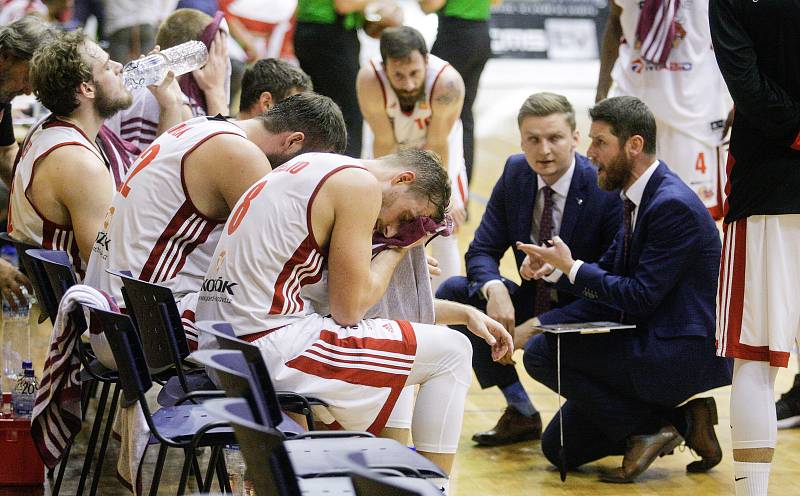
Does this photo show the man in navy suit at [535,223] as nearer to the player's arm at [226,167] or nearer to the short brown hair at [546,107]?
the short brown hair at [546,107]

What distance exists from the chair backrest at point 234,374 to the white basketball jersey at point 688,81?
368 centimetres

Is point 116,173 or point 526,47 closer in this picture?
point 116,173

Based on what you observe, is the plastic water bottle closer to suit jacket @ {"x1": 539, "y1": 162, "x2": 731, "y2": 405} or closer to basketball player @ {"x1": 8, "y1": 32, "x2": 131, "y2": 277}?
basketball player @ {"x1": 8, "y1": 32, "x2": 131, "y2": 277}

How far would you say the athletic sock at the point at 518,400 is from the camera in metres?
4.82

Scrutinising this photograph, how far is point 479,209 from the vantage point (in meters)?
9.91

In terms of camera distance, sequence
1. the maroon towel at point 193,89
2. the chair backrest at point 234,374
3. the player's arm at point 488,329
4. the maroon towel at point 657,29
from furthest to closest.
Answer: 1. the maroon towel at point 657,29
2. the maroon towel at point 193,89
3. the player's arm at point 488,329
4. the chair backrest at point 234,374

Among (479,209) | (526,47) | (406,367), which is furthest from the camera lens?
(526,47)

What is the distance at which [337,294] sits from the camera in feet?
11.0

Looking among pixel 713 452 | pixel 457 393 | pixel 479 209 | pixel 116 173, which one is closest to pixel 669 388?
pixel 713 452

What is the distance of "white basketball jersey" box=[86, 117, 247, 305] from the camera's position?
3.72m

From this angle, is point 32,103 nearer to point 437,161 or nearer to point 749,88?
point 437,161

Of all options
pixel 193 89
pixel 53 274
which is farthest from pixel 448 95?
pixel 53 274

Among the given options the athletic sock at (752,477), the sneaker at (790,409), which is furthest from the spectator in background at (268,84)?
the sneaker at (790,409)

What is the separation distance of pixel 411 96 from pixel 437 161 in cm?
281
